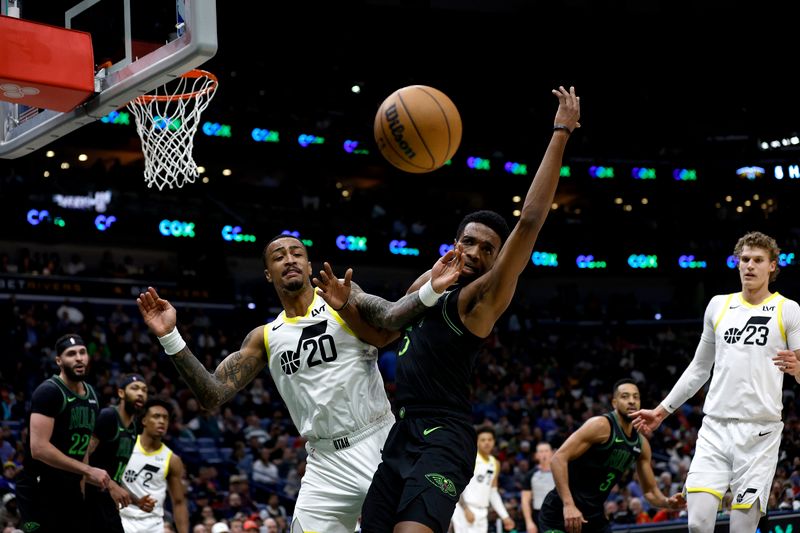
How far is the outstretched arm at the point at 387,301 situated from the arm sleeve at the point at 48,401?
302 centimetres

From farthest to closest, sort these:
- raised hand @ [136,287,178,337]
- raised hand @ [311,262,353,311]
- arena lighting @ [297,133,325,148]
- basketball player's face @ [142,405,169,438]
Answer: arena lighting @ [297,133,325,148] → basketball player's face @ [142,405,169,438] → raised hand @ [136,287,178,337] → raised hand @ [311,262,353,311]

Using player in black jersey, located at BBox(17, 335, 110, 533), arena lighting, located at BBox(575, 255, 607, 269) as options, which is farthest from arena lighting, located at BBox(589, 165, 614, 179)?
player in black jersey, located at BBox(17, 335, 110, 533)

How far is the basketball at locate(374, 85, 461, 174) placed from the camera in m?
5.97

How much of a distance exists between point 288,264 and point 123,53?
1.96 meters

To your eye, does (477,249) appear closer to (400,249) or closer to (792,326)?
(792,326)

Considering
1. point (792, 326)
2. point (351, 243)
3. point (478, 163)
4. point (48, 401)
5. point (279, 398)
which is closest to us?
point (792, 326)

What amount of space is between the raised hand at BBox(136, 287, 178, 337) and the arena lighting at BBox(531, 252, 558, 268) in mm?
25684

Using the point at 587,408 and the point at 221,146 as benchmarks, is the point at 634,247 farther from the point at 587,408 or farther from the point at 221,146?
the point at 221,146

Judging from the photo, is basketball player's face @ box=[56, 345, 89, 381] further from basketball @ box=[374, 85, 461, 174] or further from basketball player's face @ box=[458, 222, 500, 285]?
basketball player's face @ box=[458, 222, 500, 285]

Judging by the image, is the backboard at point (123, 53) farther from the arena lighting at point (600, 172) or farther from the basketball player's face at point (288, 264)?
the arena lighting at point (600, 172)

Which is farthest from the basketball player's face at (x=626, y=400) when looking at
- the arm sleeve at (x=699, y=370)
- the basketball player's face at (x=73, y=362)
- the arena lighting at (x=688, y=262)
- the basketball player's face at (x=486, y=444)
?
the arena lighting at (x=688, y=262)

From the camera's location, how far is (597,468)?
25.2ft

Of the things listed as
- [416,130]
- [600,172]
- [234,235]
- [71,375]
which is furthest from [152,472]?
[600,172]

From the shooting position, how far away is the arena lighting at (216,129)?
26219 millimetres
